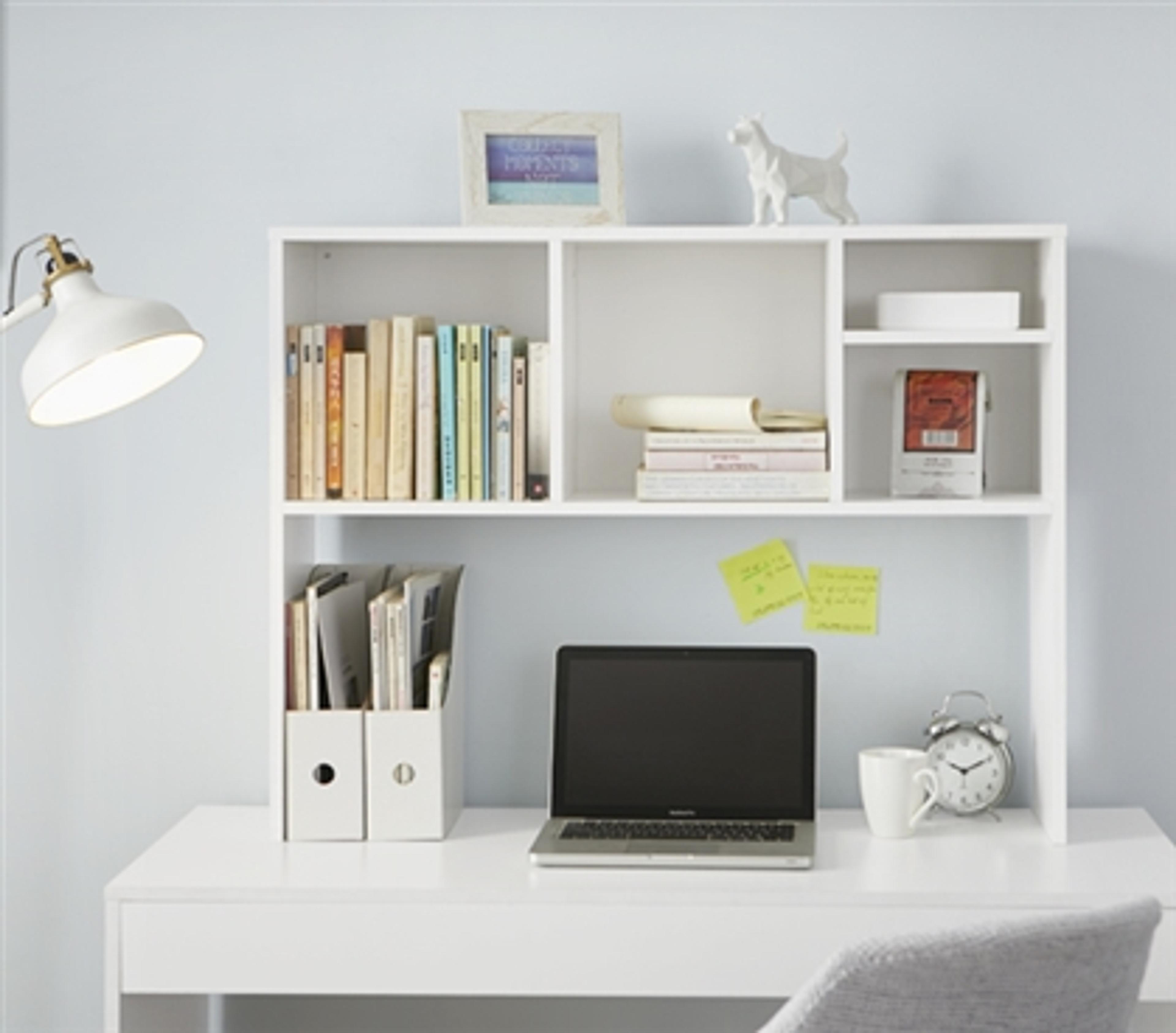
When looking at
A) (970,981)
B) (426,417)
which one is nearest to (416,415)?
(426,417)

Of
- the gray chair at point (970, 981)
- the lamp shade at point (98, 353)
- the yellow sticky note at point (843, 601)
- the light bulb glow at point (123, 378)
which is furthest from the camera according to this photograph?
the yellow sticky note at point (843, 601)

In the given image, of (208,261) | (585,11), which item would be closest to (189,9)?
(208,261)

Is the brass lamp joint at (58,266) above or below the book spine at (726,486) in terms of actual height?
above

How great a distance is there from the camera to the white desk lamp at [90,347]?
1909 millimetres

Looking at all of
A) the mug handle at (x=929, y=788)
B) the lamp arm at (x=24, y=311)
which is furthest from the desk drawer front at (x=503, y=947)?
the lamp arm at (x=24, y=311)

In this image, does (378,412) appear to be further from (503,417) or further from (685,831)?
(685,831)

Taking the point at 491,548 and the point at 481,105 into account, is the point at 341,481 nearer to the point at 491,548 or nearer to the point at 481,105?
the point at 491,548

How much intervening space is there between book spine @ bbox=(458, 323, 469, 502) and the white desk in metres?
0.57

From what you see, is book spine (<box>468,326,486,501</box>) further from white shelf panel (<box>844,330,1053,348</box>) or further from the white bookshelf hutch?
white shelf panel (<box>844,330,1053,348</box>)

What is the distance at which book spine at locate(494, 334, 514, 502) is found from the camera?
2.48 m

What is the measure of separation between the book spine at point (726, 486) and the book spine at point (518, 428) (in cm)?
18

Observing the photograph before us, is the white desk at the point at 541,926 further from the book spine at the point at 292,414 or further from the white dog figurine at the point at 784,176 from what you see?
the white dog figurine at the point at 784,176

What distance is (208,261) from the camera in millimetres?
2707

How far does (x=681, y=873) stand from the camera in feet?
7.51
